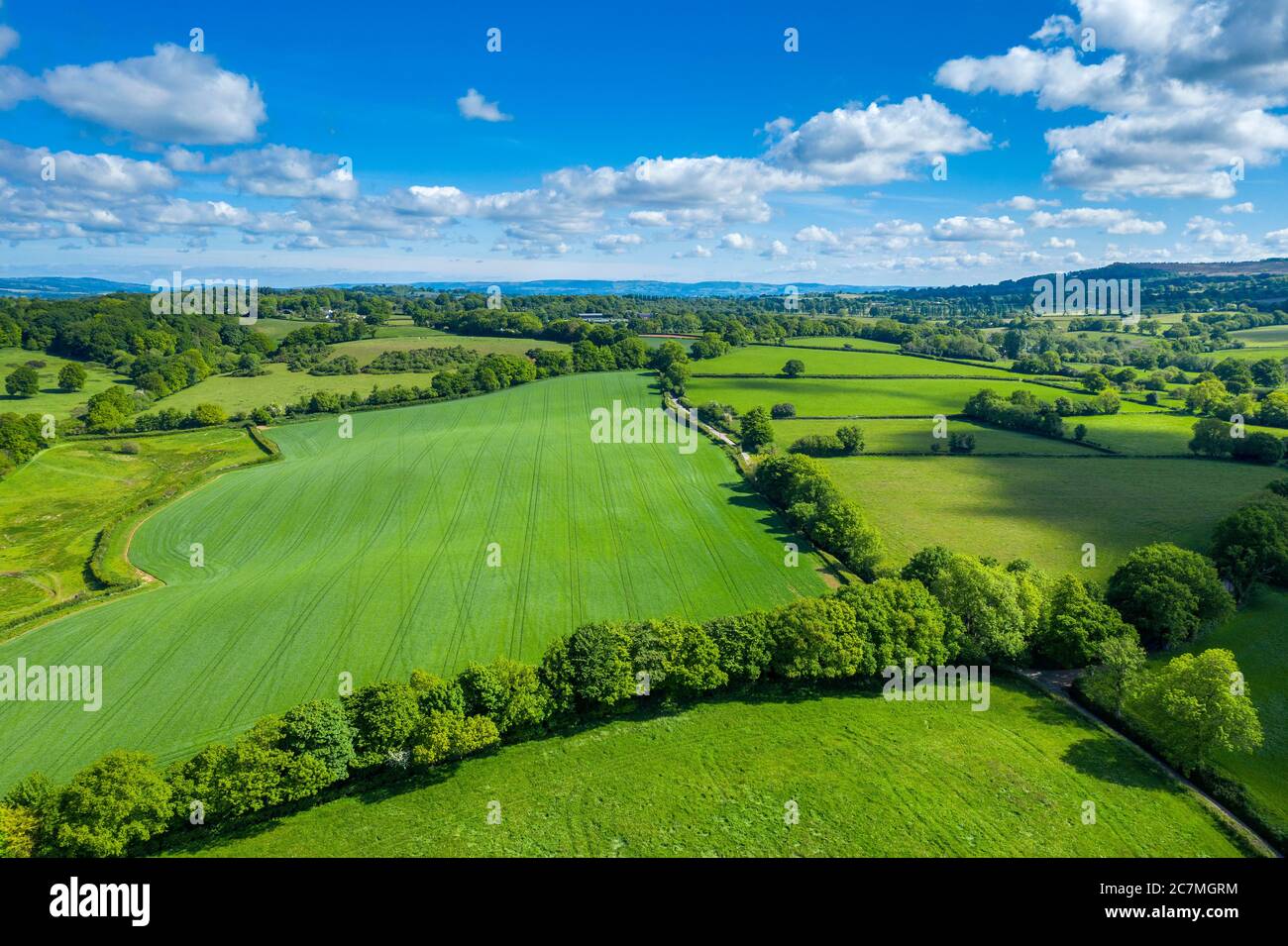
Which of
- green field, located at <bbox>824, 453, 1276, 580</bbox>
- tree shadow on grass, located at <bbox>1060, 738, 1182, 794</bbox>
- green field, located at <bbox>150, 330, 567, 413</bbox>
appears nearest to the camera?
tree shadow on grass, located at <bbox>1060, 738, 1182, 794</bbox>

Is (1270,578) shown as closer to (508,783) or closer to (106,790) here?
(508,783)

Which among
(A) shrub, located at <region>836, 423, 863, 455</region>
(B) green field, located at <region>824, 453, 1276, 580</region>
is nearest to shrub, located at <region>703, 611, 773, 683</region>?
(B) green field, located at <region>824, 453, 1276, 580</region>

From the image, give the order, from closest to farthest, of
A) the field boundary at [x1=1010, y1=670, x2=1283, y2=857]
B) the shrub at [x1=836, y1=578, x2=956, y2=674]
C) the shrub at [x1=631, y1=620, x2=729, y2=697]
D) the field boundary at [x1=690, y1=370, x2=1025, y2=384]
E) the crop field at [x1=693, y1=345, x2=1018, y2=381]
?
the field boundary at [x1=1010, y1=670, x2=1283, y2=857] < the shrub at [x1=631, y1=620, x2=729, y2=697] < the shrub at [x1=836, y1=578, x2=956, y2=674] < the field boundary at [x1=690, y1=370, x2=1025, y2=384] < the crop field at [x1=693, y1=345, x2=1018, y2=381]

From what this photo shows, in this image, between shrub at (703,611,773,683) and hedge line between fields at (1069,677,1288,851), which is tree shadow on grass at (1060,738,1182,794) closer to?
hedge line between fields at (1069,677,1288,851)

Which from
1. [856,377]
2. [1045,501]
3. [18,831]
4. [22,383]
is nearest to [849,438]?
[1045,501]

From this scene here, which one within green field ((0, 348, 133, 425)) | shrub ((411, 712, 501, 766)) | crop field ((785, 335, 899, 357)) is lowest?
shrub ((411, 712, 501, 766))
